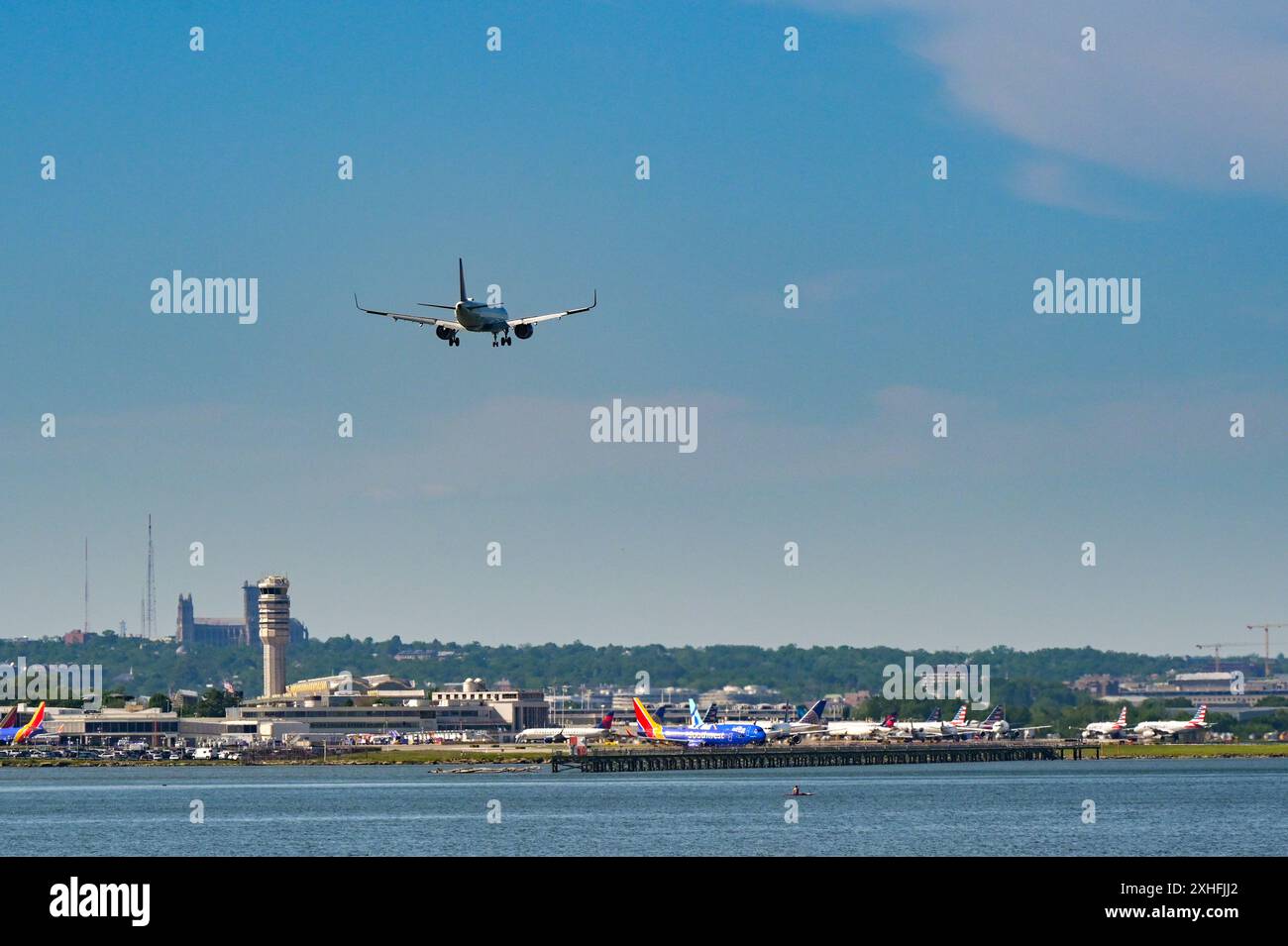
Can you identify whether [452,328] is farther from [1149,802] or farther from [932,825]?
[1149,802]
